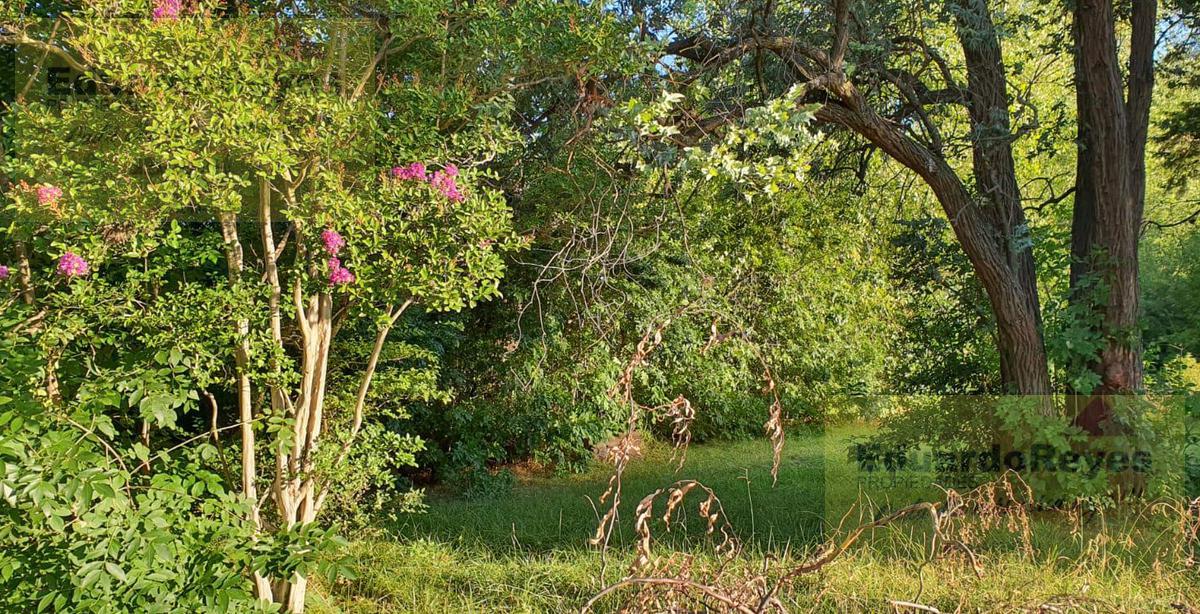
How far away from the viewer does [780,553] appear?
4.85 metres

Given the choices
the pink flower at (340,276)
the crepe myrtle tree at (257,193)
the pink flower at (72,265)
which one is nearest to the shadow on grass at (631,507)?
the crepe myrtle tree at (257,193)

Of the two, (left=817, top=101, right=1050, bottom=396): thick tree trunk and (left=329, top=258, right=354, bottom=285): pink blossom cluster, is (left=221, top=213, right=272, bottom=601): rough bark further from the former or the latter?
(left=817, top=101, right=1050, bottom=396): thick tree trunk

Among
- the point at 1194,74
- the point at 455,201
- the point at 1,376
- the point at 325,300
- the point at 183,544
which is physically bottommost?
the point at 183,544

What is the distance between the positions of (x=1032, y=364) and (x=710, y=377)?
11.0 feet

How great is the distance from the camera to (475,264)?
12.6ft


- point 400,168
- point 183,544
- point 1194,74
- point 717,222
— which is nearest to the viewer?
point 183,544

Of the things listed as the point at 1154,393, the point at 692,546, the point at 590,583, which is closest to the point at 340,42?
the point at 590,583

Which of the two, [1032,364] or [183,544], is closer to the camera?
[183,544]

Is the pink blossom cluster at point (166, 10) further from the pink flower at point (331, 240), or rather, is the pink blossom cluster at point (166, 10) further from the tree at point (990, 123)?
the tree at point (990, 123)

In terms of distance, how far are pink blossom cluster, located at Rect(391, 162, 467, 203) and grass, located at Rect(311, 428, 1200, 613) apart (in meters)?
1.80

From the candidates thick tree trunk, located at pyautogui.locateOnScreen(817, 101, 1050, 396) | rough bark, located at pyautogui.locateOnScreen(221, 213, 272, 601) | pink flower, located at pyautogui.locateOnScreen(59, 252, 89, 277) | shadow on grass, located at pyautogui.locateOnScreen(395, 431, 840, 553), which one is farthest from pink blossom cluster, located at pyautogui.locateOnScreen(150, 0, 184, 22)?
thick tree trunk, located at pyautogui.locateOnScreen(817, 101, 1050, 396)

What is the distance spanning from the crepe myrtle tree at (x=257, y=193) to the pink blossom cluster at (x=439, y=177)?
10 mm

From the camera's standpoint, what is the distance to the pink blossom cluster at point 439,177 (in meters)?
3.77

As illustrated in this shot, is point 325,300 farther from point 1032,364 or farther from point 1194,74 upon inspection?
A: point 1194,74
